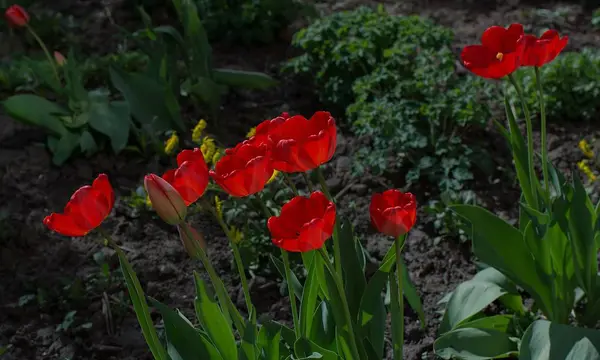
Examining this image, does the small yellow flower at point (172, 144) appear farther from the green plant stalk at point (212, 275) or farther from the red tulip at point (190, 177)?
the red tulip at point (190, 177)

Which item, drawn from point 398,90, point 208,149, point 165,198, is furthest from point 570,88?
point 165,198

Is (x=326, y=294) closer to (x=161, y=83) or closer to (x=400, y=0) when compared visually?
(x=161, y=83)

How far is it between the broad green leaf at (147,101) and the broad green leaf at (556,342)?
5.79 feet

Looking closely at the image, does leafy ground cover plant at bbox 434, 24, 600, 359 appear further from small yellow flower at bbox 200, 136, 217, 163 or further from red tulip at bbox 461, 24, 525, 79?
small yellow flower at bbox 200, 136, 217, 163

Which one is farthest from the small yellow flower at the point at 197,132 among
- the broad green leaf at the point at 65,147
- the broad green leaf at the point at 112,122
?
the broad green leaf at the point at 65,147

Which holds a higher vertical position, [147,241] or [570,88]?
[570,88]

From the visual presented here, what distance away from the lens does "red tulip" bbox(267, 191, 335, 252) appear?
56.1 inches

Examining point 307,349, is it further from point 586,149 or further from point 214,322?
point 586,149

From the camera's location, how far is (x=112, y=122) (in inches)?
130

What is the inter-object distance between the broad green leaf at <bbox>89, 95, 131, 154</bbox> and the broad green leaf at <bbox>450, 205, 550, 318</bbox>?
161 centimetres

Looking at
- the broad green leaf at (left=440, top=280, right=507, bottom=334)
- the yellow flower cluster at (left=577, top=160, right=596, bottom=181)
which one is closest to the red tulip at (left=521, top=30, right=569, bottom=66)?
the broad green leaf at (left=440, top=280, right=507, bottom=334)

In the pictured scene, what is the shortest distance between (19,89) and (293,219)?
2463mm

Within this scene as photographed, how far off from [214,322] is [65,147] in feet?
5.74

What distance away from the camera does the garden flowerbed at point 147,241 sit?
8.36 ft
